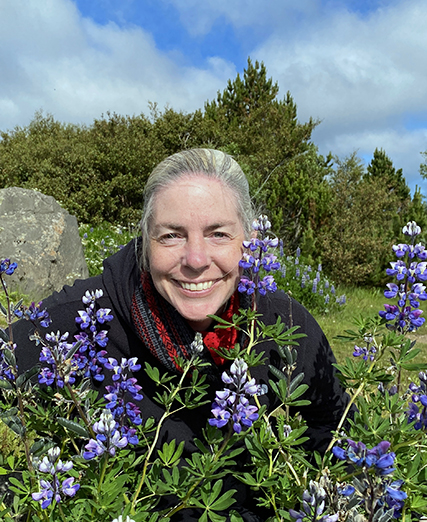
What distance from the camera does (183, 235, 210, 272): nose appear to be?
82.7 inches

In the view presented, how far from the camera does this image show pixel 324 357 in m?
2.20

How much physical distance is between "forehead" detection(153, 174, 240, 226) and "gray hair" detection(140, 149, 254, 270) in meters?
0.04

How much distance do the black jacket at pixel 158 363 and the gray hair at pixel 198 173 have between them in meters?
0.26

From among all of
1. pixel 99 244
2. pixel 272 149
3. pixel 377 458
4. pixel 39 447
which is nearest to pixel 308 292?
pixel 99 244

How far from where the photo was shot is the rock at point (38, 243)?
23.1 feet

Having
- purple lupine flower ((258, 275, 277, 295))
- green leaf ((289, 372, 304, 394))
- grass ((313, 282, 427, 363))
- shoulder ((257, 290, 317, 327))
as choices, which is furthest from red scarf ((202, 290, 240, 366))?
grass ((313, 282, 427, 363))

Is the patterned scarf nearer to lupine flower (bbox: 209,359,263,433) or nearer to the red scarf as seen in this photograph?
the red scarf

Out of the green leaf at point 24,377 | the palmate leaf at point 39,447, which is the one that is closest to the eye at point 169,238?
the green leaf at point 24,377

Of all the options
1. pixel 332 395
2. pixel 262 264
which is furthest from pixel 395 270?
pixel 332 395

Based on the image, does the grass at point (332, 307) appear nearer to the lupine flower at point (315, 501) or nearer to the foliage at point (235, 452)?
the foliage at point (235, 452)

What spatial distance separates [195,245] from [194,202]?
203 millimetres

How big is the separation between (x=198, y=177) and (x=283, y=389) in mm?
1177

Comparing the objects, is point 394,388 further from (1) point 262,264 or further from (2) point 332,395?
(1) point 262,264

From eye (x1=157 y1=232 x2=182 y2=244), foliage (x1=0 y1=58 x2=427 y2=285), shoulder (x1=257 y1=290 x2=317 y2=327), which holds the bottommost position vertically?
shoulder (x1=257 y1=290 x2=317 y2=327)
